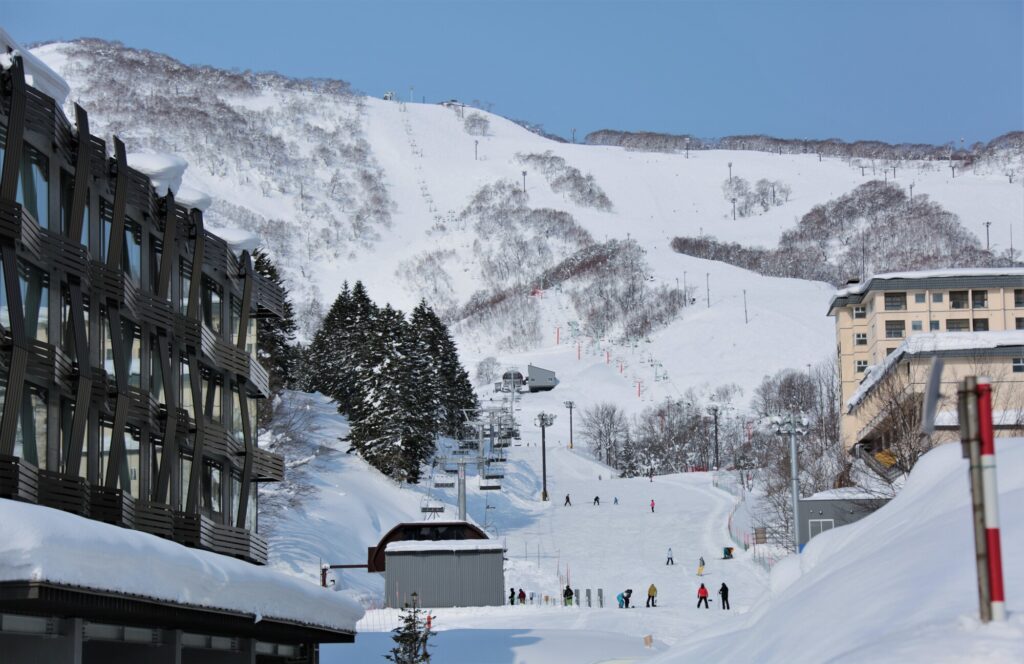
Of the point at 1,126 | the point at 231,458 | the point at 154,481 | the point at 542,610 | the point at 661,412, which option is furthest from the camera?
the point at 661,412

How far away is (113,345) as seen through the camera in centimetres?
3061

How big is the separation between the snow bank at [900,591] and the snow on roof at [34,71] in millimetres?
19940

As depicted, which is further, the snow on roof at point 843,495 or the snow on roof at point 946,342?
the snow on roof at point 946,342

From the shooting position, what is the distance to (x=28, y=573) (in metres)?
16.8

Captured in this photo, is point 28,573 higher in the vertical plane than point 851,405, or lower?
lower

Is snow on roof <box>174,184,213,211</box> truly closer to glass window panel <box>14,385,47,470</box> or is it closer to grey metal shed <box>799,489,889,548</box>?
glass window panel <box>14,385,47,470</box>

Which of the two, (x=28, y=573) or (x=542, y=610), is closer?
(x=28, y=573)

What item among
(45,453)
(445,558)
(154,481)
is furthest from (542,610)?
(45,453)

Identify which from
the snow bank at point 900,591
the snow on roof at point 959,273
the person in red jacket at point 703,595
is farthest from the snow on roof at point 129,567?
the snow on roof at point 959,273

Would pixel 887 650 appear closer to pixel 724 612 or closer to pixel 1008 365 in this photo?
pixel 724 612

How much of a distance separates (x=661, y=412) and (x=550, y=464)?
44.3 metres

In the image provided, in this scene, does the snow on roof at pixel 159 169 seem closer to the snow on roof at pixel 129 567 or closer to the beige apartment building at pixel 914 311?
the snow on roof at pixel 129 567

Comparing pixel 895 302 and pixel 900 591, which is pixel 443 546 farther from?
pixel 895 302

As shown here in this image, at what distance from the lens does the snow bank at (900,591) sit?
667 cm
